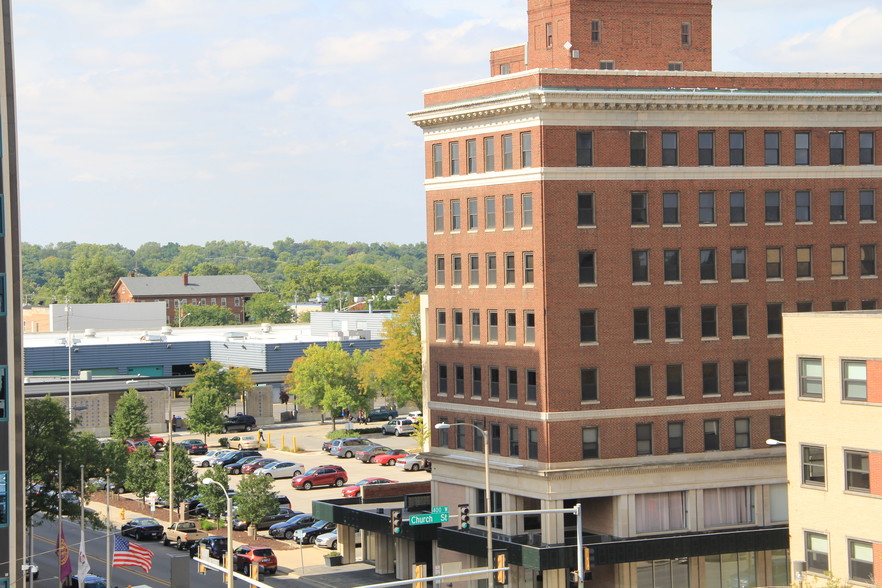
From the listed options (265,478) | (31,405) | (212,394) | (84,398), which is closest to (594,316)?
(265,478)

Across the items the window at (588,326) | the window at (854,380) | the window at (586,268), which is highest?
the window at (586,268)

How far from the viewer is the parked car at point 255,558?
73.8 metres

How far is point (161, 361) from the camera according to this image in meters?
142

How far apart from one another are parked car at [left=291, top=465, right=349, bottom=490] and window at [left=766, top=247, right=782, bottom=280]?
42618 millimetres

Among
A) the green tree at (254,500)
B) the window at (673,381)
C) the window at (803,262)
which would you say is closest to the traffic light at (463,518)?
the window at (673,381)

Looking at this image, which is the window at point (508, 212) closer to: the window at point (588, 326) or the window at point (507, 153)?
the window at point (507, 153)

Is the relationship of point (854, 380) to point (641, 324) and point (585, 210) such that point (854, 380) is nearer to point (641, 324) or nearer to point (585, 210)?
point (641, 324)

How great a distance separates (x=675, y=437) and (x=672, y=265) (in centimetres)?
913

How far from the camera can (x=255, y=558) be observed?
73.8 m

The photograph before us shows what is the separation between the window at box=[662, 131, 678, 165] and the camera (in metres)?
69.6

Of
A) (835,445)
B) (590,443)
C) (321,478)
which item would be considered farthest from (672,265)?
(321,478)

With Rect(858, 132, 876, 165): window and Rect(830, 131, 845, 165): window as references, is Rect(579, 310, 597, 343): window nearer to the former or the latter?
Rect(830, 131, 845, 165): window

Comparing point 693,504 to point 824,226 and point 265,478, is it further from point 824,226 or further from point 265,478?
point 265,478

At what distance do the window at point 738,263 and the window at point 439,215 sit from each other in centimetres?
1618
